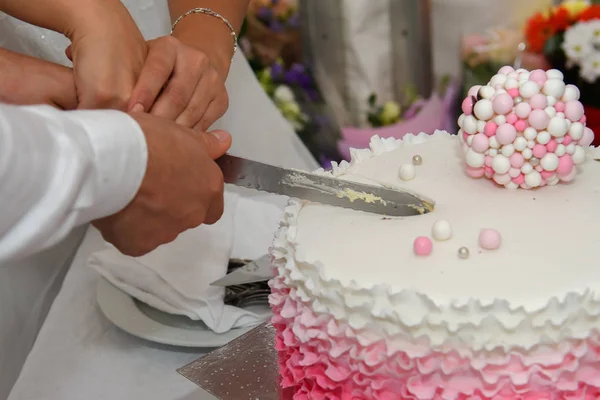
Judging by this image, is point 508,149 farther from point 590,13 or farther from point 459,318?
point 590,13

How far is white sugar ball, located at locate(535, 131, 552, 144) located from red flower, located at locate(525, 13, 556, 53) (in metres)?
1.25

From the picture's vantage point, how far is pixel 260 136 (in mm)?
1664

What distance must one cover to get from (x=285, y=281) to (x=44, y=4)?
555mm

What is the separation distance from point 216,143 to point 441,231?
29cm

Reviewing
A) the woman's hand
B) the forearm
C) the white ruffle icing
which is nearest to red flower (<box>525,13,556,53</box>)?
the forearm

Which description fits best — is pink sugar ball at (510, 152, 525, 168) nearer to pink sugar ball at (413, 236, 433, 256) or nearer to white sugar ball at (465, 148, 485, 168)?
white sugar ball at (465, 148, 485, 168)

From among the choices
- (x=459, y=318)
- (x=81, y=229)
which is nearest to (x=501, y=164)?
(x=459, y=318)

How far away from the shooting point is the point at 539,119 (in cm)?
78

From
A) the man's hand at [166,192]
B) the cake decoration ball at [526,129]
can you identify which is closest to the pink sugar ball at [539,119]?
the cake decoration ball at [526,129]

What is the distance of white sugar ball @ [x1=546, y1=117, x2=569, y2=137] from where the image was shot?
79 cm

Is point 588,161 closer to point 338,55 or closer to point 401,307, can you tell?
point 401,307

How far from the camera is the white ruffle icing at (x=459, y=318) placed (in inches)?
25.5

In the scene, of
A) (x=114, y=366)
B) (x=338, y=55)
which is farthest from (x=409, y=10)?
(x=114, y=366)

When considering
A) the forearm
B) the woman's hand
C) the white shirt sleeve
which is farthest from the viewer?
the forearm
